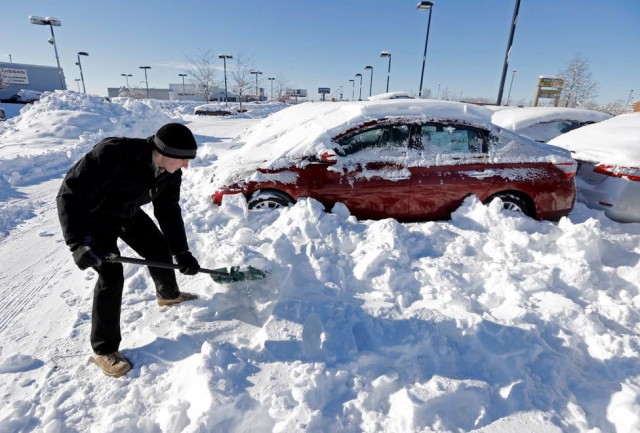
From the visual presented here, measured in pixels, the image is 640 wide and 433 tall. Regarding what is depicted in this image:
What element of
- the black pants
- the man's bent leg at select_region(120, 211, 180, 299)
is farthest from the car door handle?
the black pants

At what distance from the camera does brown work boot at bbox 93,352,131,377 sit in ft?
7.20

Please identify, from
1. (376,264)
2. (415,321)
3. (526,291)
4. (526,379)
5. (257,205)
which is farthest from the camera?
(257,205)

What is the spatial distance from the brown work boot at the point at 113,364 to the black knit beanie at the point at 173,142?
1354 millimetres

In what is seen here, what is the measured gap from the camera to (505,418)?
6.34 ft

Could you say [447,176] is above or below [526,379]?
above

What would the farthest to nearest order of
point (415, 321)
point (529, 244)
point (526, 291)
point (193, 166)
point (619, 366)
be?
point (193, 166)
point (529, 244)
point (526, 291)
point (415, 321)
point (619, 366)

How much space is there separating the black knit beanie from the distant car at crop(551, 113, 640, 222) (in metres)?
5.21

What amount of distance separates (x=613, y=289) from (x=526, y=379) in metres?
1.68

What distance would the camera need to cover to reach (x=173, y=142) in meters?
2.12

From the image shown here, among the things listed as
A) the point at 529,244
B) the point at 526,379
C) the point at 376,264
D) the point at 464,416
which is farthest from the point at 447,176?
the point at 464,416

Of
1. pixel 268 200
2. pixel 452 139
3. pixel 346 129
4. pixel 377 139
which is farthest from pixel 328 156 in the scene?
pixel 452 139

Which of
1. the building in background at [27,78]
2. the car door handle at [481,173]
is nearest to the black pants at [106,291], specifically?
the car door handle at [481,173]

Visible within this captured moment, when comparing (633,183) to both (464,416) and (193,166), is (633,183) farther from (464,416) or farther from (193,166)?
(193,166)

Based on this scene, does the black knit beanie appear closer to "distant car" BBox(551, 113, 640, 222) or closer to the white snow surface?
the white snow surface
